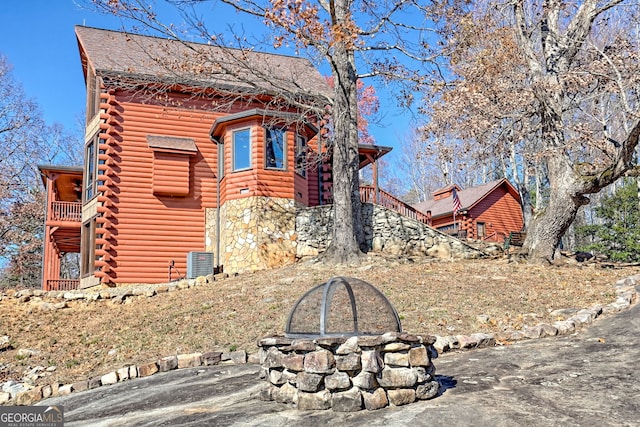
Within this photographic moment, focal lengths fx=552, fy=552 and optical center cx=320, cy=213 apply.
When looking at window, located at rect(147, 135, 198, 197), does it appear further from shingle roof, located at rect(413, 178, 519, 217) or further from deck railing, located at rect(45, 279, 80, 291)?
shingle roof, located at rect(413, 178, 519, 217)

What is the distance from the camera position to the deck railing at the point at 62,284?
791 inches

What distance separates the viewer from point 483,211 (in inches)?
1187

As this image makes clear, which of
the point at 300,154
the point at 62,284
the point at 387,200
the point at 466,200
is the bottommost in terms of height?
the point at 62,284

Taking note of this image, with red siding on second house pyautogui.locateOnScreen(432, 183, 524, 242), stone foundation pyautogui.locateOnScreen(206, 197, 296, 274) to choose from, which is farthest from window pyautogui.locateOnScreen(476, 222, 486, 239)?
stone foundation pyautogui.locateOnScreen(206, 197, 296, 274)

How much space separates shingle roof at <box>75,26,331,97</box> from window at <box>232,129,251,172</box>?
1.38 metres

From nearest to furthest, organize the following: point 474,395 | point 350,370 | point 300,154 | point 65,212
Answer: point 350,370 → point 474,395 → point 300,154 → point 65,212

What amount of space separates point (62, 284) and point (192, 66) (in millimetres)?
11826

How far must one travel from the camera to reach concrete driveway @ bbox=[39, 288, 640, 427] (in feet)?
14.9

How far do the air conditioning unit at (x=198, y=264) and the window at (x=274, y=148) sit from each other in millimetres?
3336

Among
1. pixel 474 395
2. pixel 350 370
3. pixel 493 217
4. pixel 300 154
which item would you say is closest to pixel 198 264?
pixel 300 154

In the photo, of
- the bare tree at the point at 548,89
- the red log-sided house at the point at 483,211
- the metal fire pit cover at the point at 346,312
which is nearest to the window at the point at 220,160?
the bare tree at the point at 548,89

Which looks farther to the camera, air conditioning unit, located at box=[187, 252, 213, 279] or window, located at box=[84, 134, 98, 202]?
window, located at box=[84, 134, 98, 202]

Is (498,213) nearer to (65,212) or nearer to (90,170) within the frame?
(90,170)

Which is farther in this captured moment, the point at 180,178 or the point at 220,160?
the point at 220,160
